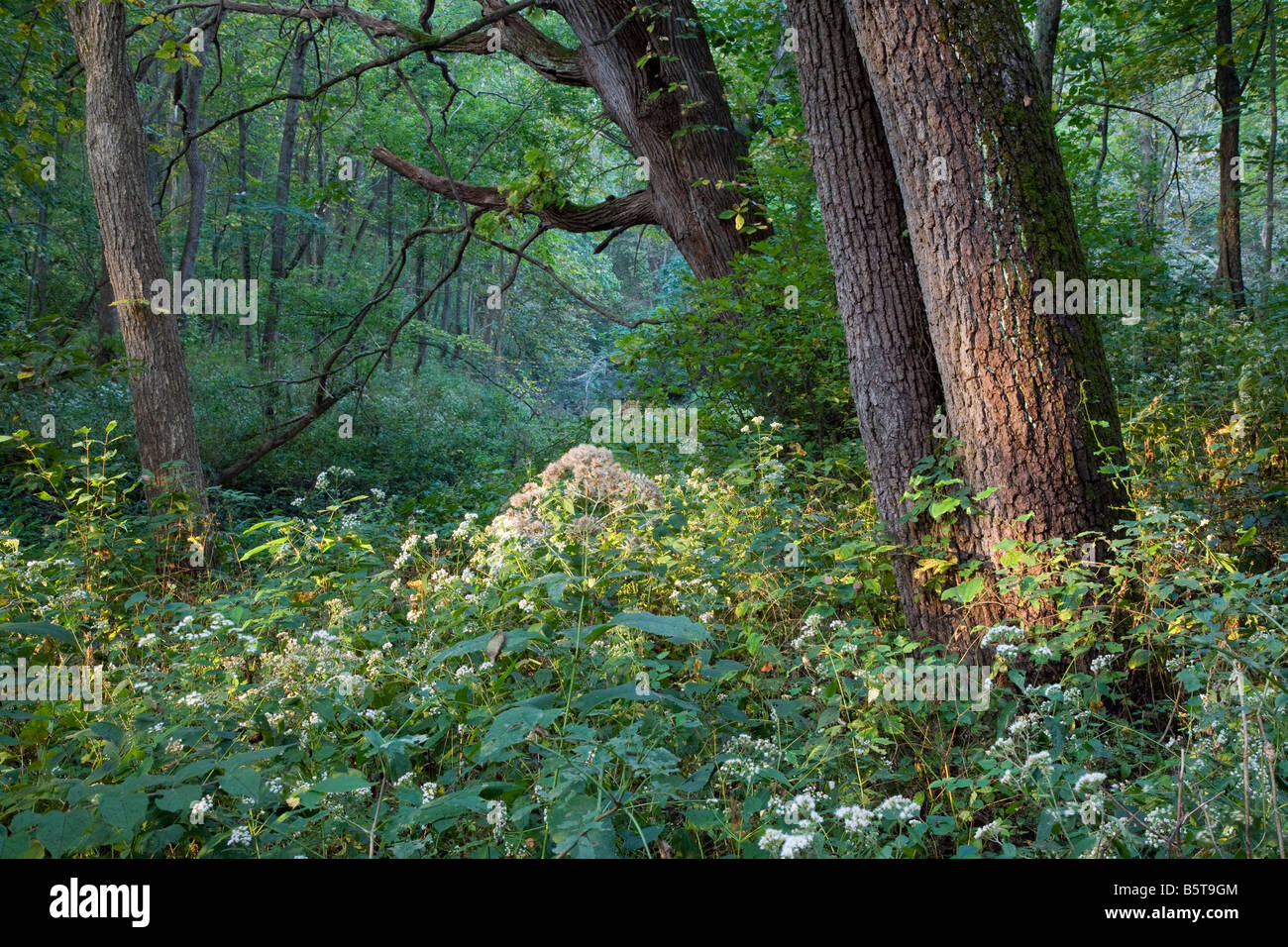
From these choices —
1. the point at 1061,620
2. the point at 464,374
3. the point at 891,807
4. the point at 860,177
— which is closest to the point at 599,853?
the point at 891,807

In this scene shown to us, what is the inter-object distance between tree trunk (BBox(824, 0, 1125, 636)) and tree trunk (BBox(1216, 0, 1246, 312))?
5617mm

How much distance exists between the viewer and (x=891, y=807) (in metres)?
2.27

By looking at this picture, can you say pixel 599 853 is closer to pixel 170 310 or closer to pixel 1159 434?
pixel 1159 434

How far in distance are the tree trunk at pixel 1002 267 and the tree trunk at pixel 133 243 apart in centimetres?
632

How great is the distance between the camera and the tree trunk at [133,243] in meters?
7.27

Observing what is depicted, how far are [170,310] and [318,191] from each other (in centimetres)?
188

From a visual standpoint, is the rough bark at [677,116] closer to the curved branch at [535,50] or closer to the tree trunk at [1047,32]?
the curved branch at [535,50]

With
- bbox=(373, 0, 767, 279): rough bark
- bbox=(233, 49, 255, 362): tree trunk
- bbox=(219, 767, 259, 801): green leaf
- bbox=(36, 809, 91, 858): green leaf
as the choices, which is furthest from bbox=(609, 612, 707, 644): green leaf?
bbox=(233, 49, 255, 362): tree trunk

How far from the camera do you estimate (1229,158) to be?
26.3ft

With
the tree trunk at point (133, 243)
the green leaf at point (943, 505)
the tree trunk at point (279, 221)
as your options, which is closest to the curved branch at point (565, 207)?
the tree trunk at point (133, 243)

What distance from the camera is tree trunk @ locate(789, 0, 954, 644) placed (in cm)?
413

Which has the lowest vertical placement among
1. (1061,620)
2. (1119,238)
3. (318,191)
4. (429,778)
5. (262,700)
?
(429,778)

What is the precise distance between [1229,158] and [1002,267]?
20.7ft

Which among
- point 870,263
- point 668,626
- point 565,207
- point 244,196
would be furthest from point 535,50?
point 244,196
